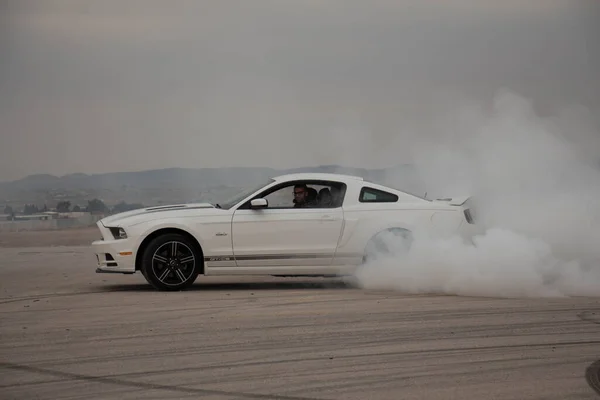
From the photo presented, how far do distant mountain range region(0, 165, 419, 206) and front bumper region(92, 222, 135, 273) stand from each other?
21.9 meters

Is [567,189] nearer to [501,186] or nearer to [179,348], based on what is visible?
[501,186]

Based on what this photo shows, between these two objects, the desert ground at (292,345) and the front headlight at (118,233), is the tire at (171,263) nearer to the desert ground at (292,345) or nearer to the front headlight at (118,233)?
the desert ground at (292,345)

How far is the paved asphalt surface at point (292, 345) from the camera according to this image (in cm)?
714

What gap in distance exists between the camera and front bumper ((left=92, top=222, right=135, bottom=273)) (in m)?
13.3

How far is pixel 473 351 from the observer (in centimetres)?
846

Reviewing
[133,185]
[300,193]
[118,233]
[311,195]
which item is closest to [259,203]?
[300,193]

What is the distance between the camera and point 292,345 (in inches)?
347

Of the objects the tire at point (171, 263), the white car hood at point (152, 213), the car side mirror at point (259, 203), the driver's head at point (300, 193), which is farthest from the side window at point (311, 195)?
the tire at point (171, 263)

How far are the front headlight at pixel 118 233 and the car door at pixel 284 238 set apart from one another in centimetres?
134

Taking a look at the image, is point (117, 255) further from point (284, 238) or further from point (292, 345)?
point (292, 345)

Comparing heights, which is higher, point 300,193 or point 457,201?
point 300,193

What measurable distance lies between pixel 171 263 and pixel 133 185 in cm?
4492

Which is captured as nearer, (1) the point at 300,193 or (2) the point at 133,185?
(1) the point at 300,193

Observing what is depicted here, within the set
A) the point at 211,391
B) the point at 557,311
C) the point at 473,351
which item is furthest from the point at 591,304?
the point at 211,391
